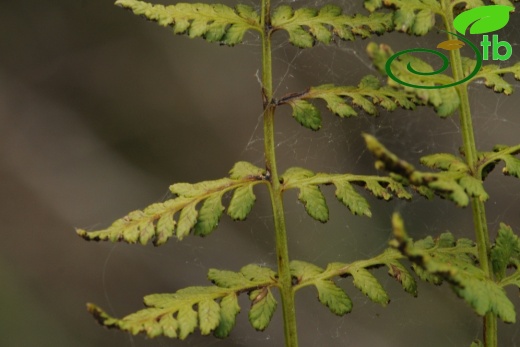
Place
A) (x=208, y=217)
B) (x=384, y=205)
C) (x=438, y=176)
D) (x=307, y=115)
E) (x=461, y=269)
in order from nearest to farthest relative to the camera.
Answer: (x=438, y=176)
(x=461, y=269)
(x=208, y=217)
(x=307, y=115)
(x=384, y=205)

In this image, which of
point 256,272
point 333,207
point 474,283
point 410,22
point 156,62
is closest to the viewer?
point 474,283

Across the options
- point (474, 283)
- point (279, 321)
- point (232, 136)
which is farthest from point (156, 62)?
point (474, 283)

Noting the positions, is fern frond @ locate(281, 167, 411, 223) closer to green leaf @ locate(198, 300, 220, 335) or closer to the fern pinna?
the fern pinna

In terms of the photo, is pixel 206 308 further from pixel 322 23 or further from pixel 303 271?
pixel 322 23

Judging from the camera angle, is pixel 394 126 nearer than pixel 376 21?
No

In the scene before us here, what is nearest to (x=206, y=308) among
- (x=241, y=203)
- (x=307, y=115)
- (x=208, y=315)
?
(x=208, y=315)

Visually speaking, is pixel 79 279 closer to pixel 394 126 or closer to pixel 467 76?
pixel 394 126

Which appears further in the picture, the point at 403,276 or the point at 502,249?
the point at 403,276
